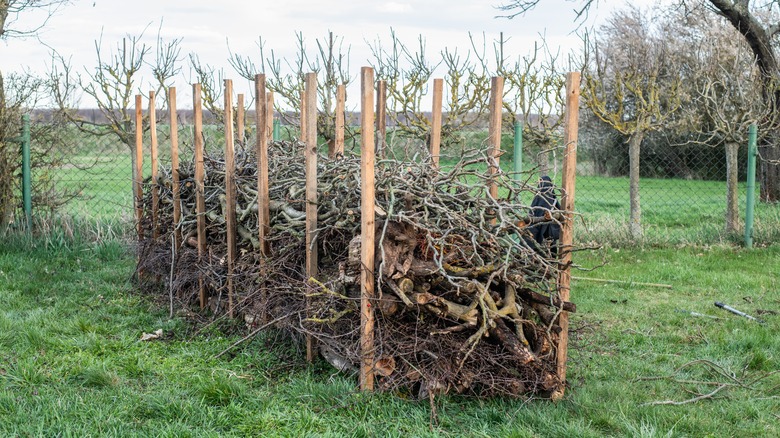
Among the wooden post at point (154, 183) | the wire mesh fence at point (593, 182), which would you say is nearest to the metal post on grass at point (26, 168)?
the wire mesh fence at point (593, 182)

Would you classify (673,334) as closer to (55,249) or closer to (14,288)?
(14,288)

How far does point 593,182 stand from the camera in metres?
19.2

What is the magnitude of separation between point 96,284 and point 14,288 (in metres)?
0.77

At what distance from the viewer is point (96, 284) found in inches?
311

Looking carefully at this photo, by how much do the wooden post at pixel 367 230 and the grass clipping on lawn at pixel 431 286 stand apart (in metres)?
0.06

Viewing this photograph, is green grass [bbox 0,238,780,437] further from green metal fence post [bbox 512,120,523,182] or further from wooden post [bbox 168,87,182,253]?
green metal fence post [bbox 512,120,523,182]

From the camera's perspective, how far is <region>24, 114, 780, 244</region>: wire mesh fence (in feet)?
34.1

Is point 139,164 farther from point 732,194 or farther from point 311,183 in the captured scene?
point 732,194

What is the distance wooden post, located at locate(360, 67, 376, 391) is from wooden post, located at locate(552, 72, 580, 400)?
3.70 feet

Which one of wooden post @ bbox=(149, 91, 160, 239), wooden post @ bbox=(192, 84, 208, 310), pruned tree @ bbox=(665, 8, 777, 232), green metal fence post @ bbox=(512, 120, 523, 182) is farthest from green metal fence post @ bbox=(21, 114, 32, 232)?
pruned tree @ bbox=(665, 8, 777, 232)

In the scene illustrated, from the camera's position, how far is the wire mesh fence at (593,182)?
10.4m

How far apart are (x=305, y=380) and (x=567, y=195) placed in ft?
6.41

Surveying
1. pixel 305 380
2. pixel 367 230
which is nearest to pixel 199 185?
pixel 305 380

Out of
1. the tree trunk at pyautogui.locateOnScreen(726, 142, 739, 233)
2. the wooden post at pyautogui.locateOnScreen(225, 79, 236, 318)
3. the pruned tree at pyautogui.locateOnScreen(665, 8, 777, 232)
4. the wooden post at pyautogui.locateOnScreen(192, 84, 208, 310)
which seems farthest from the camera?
the pruned tree at pyautogui.locateOnScreen(665, 8, 777, 232)
